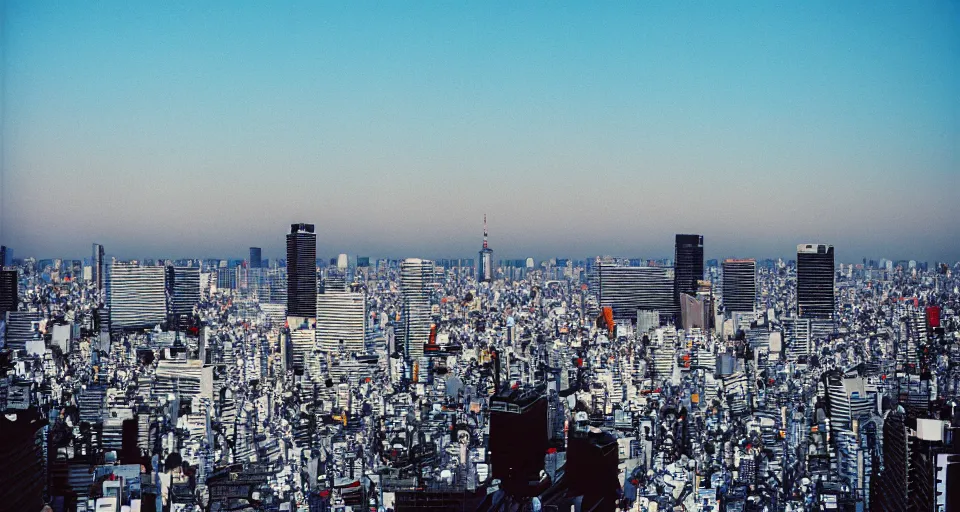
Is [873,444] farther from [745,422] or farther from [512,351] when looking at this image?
[512,351]

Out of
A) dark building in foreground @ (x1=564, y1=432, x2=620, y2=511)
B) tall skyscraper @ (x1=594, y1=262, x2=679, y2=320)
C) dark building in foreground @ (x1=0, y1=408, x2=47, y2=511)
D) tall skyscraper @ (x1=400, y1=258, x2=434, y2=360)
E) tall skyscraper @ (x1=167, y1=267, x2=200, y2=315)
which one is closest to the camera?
dark building in foreground @ (x1=0, y1=408, x2=47, y2=511)

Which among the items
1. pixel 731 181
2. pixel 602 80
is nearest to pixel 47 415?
pixel 602 80

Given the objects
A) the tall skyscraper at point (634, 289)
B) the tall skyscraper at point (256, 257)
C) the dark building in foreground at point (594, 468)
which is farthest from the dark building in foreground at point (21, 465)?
the tall skyscraper at point (634, 289)

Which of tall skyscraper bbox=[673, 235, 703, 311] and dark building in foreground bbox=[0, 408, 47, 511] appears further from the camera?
tall skyscraper bbox=[673, 235, 703, 311]

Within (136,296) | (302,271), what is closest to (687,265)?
(302,271)

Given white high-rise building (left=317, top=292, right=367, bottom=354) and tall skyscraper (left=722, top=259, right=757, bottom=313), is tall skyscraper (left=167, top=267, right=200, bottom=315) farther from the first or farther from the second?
tall skyscraper (left=722, top=259, right=757, bottom=313)

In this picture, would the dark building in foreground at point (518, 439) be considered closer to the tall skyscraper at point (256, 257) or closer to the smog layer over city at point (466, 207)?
the smog layer over city at point (466, 207)

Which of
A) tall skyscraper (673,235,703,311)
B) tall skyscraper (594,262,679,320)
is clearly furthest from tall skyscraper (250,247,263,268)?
tall skyscraper (673,235,703,311)

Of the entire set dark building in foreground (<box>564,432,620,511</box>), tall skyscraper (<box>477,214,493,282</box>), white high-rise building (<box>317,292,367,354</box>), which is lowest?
dark building in foreground (<box>564,432,620,511</box>)
